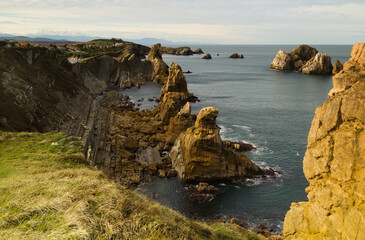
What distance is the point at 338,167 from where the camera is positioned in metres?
14.5

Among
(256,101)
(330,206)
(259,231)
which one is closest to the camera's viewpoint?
(330,206)

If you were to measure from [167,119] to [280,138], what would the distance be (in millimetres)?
22166

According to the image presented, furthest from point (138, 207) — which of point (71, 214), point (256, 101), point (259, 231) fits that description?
point (256, 101)

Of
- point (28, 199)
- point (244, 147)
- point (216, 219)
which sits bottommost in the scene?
point (216, 219)

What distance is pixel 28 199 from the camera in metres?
9.87

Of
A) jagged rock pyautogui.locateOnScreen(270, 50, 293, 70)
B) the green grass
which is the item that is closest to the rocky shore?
the green grass

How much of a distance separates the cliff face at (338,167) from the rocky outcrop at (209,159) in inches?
703

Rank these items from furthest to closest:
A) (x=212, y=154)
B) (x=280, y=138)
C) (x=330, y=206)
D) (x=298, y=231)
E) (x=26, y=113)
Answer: (x=280, y=138) < (x=26, y=113) < (x=212, y=154) < (x=298, y=231) < (x=330, y=206)

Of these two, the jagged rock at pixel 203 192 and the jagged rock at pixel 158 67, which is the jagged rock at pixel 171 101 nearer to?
the jagged rock at pixel 203 192

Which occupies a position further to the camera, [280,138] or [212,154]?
[280,138]

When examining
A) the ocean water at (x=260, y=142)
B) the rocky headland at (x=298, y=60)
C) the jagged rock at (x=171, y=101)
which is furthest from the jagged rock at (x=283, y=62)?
the jagged rock at (x=171, y=101)

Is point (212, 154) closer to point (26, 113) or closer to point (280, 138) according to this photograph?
point (280, 138)

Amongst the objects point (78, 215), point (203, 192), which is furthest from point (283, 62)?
point (78, 215)

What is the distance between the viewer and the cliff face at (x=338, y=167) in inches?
529
